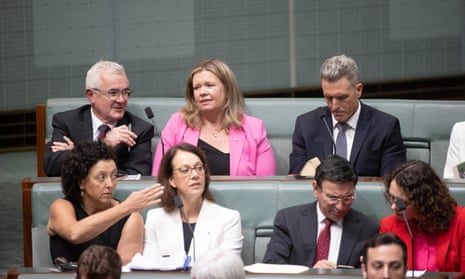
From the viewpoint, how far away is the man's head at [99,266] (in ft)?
11.5

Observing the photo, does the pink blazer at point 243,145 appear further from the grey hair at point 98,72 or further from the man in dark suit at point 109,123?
the grey hair at point 98,72

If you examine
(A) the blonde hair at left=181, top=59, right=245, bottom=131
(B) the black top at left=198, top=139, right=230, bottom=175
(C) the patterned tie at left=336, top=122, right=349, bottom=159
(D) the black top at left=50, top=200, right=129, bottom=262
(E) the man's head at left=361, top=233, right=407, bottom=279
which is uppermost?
(A) the blonde hair at left=181, top=59, right=245, bottom=131

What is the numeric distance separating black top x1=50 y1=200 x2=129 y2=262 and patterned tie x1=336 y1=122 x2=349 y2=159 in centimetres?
113

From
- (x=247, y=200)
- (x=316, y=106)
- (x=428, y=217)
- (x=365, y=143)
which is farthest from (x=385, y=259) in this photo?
(x=316, y=106)

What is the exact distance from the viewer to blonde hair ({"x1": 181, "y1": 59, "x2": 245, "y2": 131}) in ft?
18.0

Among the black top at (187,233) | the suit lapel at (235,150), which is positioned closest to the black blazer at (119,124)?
the suit lapel at (235,150)

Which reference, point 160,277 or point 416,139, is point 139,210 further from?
point 416,139

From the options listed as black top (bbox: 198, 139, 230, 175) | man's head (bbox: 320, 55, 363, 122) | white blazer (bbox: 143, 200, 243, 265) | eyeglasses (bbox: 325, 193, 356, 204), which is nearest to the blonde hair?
black top (bbox: 198, 139, 230, 175)

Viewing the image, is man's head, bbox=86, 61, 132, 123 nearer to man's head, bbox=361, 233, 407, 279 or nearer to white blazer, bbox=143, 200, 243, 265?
white blazer, bbox=143, 200, 243, 265

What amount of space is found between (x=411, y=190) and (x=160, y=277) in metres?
1.07

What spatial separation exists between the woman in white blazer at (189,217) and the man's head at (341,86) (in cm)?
79

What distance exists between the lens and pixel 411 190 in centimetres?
446

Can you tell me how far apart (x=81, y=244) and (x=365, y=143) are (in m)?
1.42

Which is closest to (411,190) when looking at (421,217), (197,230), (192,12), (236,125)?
(421,217)
